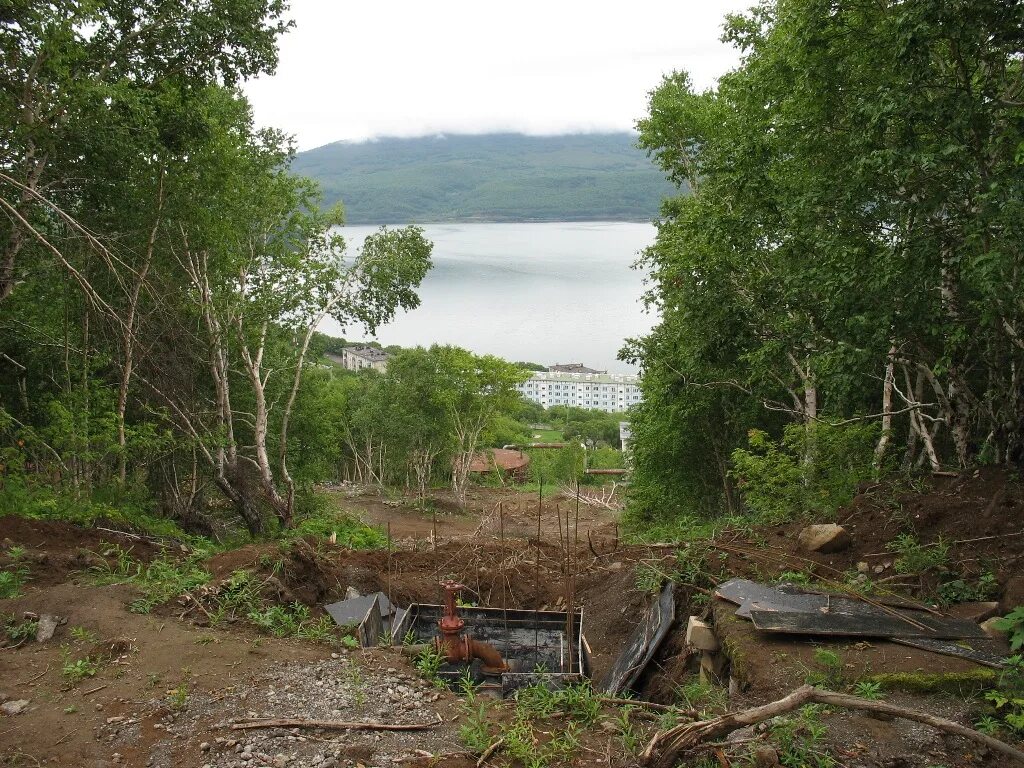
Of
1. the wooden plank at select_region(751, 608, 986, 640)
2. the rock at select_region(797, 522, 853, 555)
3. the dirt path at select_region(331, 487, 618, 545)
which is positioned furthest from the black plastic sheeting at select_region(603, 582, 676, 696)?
Result: the dirt path at select_region(331, 487, 618, 545)

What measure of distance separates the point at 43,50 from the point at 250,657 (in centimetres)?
589

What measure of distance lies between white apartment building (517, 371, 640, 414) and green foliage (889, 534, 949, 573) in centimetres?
6064

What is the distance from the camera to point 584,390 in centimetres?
7250

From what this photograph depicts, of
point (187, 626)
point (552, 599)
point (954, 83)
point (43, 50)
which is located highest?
point (43, 50)

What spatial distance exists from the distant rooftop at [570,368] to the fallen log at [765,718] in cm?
6222

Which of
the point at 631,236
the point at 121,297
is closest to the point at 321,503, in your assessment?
the point at 121,297

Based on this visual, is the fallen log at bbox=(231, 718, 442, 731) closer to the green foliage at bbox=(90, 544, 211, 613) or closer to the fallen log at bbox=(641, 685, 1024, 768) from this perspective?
the fallen log at bbox=(641, 685, 1024, 768)

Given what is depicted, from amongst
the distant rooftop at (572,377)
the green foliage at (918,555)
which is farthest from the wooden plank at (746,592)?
the distant rooftop at (572,377)

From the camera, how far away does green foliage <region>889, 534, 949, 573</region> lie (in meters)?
5.63

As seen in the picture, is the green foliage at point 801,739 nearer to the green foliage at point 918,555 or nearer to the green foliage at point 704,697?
the green foliage at point 704,697

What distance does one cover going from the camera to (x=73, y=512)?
754 centimetres

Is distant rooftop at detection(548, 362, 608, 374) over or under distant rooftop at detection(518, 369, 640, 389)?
over

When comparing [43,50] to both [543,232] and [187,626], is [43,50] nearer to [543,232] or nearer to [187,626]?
[187,626]

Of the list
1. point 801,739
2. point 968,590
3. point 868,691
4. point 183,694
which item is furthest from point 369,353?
point 801,739
